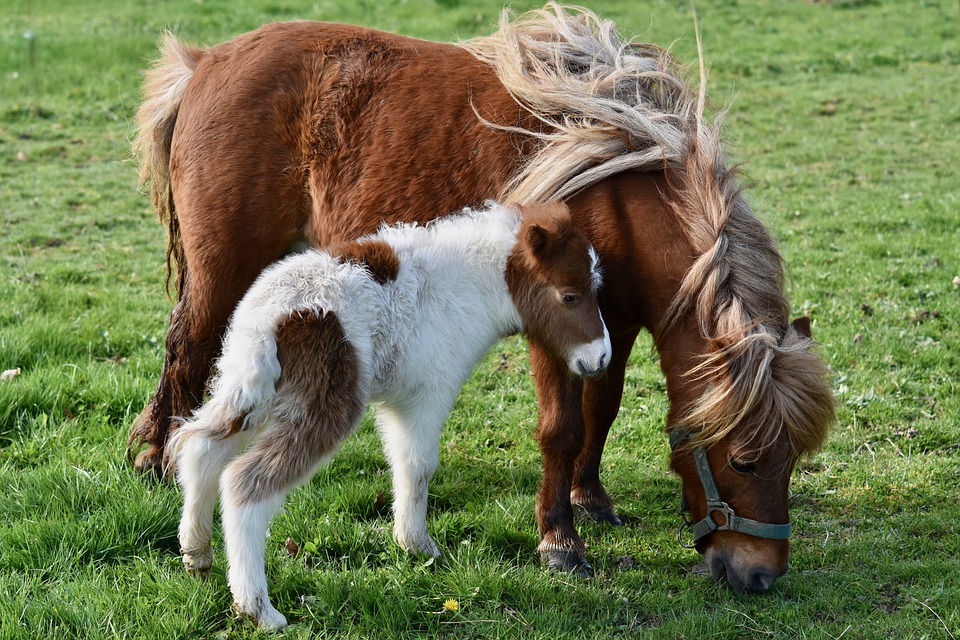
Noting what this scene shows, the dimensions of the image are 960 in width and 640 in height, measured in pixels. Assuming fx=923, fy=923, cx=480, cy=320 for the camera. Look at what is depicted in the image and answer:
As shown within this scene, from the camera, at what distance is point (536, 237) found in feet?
13.1

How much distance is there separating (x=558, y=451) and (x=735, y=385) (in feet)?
3.26

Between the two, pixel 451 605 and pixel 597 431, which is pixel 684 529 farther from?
pixel 451 605

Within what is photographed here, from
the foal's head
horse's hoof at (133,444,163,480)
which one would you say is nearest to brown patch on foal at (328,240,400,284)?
the foal's head

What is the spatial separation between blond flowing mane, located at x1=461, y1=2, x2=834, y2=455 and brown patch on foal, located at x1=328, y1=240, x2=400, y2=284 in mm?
772

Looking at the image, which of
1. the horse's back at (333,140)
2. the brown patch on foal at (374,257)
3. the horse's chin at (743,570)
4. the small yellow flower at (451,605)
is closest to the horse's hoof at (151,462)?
the horse's back at (333,140)

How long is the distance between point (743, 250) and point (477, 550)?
179cm

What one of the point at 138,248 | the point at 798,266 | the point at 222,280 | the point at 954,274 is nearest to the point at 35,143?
the point at 138,248

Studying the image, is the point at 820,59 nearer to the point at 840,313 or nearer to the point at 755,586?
the point at 840,313

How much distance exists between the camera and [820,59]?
1595 cm

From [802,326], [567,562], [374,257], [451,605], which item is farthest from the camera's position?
[567,562]

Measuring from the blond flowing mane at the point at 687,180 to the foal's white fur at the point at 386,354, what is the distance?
438 millimetres

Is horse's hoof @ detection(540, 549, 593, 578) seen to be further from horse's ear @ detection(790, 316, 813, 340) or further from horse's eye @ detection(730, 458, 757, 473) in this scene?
horse's ear @ detection(790, 316, 813, 340)

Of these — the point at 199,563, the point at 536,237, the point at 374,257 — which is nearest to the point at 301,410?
the point at 374,257

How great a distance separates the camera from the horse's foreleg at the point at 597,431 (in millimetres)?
4762
